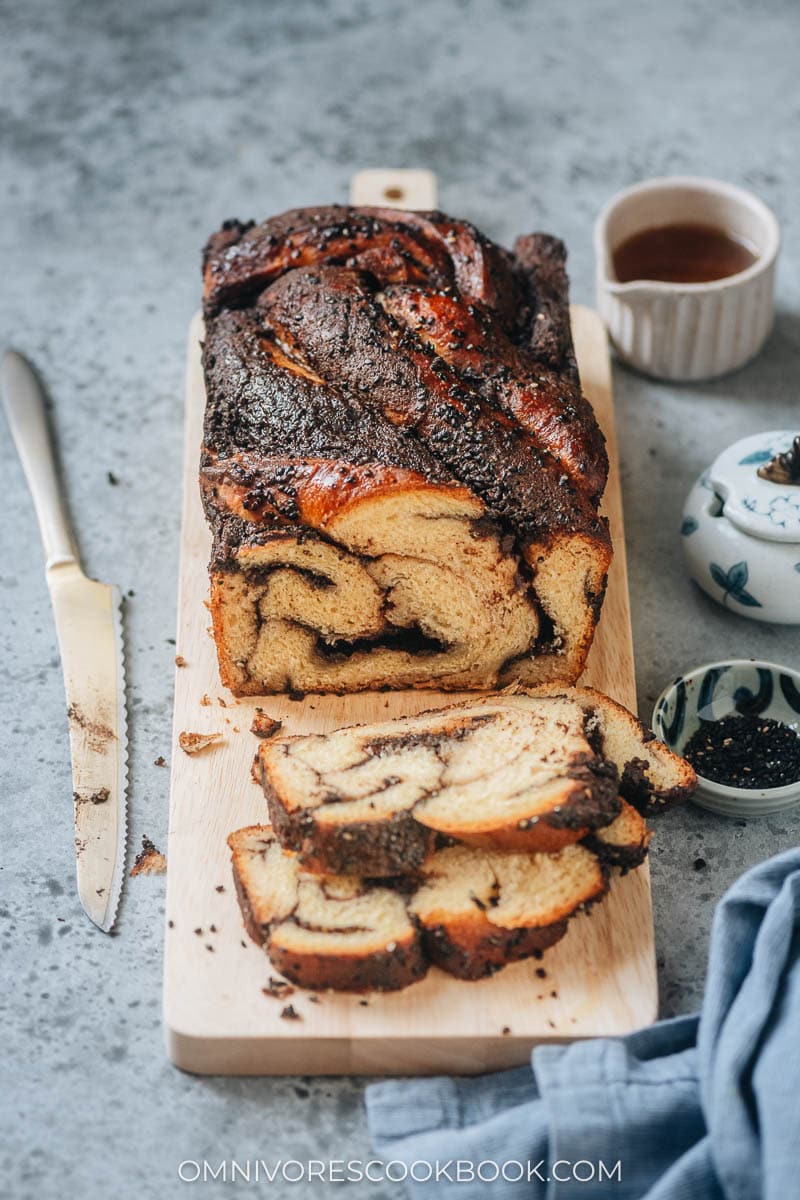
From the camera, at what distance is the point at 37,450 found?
519 centimetres

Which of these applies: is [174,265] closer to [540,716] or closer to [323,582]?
[323,582]

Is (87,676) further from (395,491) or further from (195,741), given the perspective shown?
(395,491)

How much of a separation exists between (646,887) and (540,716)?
54 cm

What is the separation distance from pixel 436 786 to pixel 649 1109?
36.6 inches

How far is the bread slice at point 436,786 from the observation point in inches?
141

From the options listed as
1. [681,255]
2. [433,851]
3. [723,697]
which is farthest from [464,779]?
[681,255]

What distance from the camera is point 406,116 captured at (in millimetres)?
6707

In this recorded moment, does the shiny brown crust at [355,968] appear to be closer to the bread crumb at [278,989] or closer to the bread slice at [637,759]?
the bread crumb at [278,989]

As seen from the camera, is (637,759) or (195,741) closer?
(637,759)

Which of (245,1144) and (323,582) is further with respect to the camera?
(323,582)

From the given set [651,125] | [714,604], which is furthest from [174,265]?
[714,604]

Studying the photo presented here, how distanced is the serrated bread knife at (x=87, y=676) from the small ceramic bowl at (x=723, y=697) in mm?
1603

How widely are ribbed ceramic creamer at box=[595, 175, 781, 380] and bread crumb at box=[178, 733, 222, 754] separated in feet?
7.42

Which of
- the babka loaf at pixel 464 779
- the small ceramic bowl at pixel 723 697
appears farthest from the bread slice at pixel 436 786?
the small ceramic bowl at pixel 723 697
